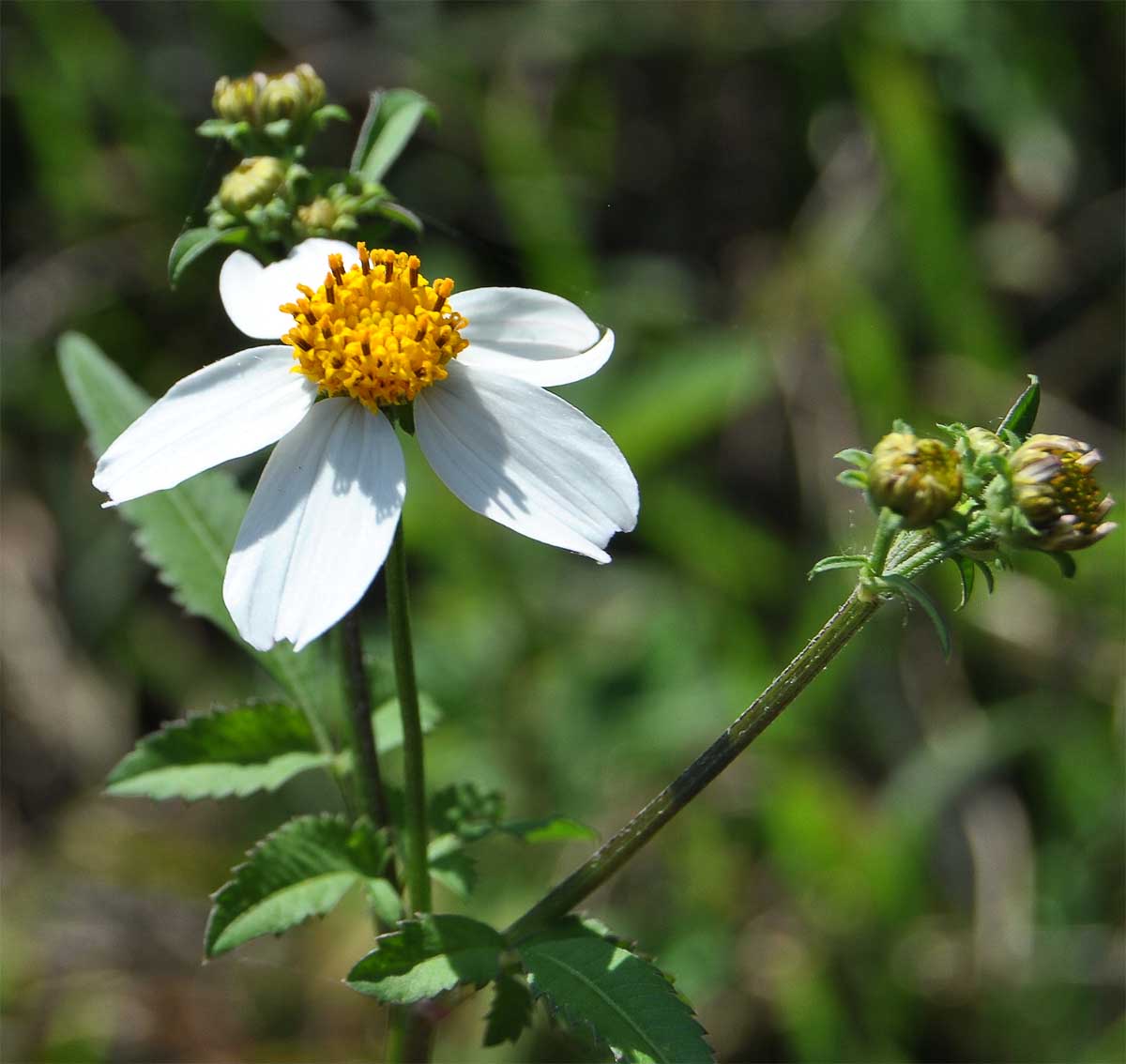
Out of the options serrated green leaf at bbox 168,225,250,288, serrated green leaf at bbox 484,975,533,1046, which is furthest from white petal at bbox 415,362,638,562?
serrated green leaf at bbox 484,975,533,1046

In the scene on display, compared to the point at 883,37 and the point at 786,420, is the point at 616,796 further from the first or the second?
the point at 883,37

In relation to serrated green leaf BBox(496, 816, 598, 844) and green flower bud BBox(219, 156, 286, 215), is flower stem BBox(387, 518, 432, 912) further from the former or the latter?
green flower bud BBox(219, 156, 286, 215)

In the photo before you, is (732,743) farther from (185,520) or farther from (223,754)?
(185,520)

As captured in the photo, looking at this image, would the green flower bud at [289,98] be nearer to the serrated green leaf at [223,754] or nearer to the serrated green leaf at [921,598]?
the serrated green leaf at [223,754]

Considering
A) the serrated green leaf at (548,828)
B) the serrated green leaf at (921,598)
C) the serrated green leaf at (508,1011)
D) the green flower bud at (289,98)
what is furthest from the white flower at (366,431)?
the serrated green leaf at (508,1011)

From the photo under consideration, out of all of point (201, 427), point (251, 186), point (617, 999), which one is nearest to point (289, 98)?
point (251, 186)

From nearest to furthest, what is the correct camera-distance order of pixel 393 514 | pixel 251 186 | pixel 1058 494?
pixel 1058 494 < pixel 393 514 < pixel 251 186
